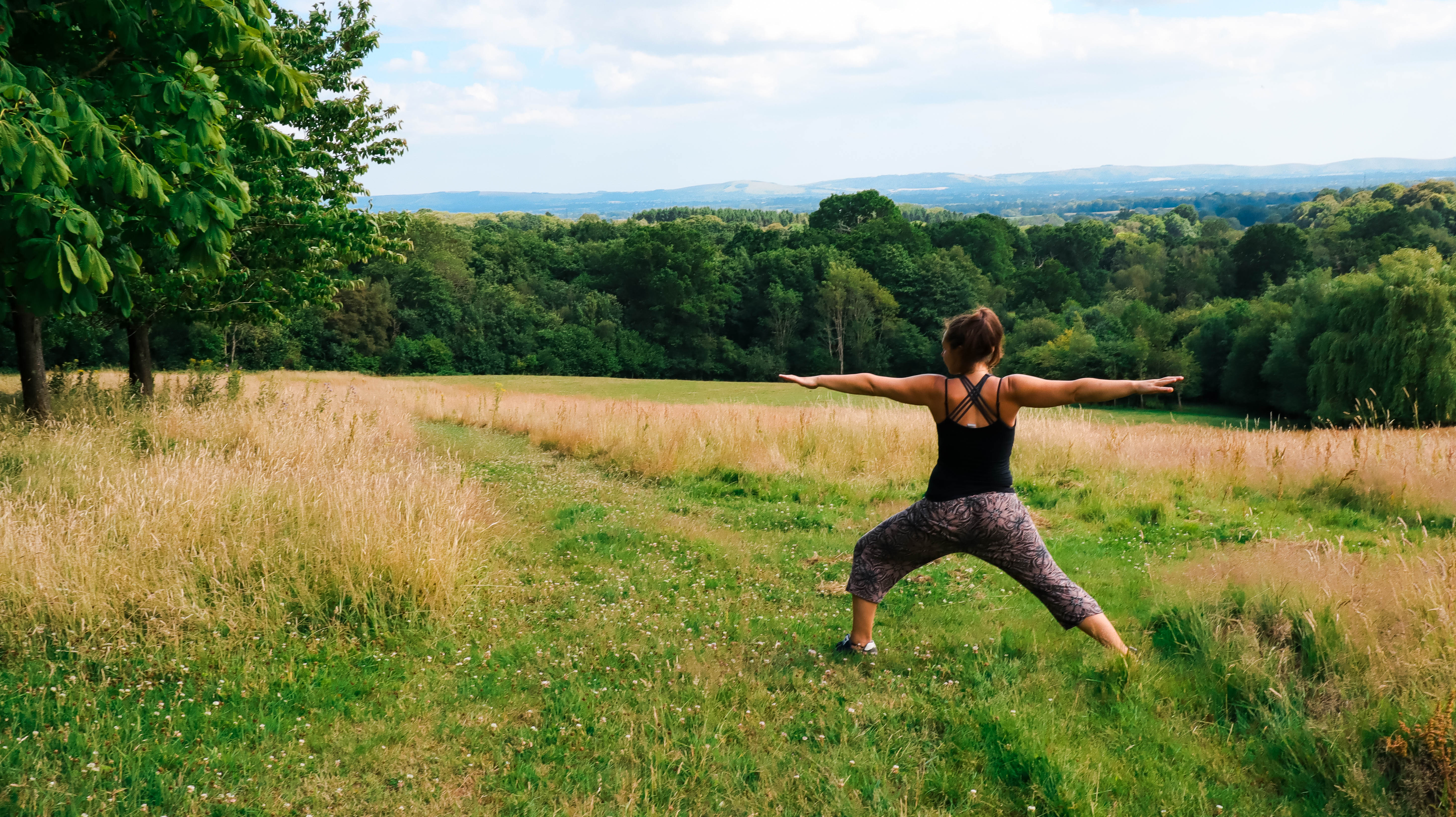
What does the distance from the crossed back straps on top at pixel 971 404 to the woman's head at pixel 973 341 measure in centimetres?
10

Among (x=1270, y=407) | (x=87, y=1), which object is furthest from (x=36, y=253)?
(x=1270, y=407)

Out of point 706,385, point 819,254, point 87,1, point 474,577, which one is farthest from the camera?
point 819,254

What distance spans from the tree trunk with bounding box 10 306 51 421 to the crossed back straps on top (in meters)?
11.6

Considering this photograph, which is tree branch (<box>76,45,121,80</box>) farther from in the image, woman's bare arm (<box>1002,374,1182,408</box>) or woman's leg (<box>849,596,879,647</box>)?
woman's bare arm (<box>1002,374,1182,408</box>)

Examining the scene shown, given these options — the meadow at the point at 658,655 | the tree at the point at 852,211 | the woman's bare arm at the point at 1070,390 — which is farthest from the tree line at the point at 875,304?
the woman's bare arm at the point at 1070,390

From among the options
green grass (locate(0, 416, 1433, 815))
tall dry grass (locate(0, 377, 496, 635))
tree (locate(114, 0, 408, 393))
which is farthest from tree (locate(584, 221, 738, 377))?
green grass (locate(0, 416, 1433, 815))

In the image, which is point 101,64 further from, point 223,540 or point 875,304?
point 875,304

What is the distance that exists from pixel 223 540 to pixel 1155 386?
18.9 ft

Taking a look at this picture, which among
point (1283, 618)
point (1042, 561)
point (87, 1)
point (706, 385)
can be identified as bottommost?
point (706, 385)

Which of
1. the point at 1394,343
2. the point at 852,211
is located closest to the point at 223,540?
the point at 1394,343

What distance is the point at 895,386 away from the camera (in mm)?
4590

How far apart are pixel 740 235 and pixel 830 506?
78.7m

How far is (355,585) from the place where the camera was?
5.57 metres

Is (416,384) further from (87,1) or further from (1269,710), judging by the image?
(1269,710)
